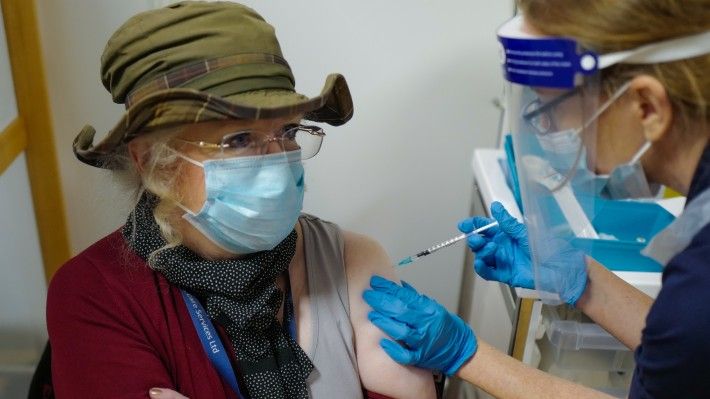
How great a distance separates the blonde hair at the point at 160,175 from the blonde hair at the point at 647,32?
70cm

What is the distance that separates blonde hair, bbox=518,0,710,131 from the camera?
2.64ft

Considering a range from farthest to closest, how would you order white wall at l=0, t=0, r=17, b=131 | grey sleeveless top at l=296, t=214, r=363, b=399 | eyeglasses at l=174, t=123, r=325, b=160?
white wall at l=0, t=0, r=17, b=131 → grey sleeveless top at l=296, t=214, r=363, b=399 → eyeglasses at l=174, t=123, r=325, b=160

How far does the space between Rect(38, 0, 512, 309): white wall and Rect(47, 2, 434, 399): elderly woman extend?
2.03 feet

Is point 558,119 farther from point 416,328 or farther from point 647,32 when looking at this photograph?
point 416,328

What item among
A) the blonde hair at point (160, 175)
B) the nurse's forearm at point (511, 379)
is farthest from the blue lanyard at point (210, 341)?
the nurse's forearm at point (511, 379)

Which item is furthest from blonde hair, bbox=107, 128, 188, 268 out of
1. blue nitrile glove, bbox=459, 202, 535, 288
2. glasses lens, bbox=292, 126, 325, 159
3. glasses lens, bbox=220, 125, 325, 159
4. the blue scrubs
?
the blue scrubs

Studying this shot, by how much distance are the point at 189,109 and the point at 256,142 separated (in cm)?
17

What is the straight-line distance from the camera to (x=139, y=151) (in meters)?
1.22

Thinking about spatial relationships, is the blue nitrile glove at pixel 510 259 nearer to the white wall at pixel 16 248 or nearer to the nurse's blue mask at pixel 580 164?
the nurse's blue mask at pixel 580 164

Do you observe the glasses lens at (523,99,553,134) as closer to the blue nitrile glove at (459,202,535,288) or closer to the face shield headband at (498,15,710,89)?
the face shield headband at (498,15,710,89)

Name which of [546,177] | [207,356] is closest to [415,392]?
[207,356]

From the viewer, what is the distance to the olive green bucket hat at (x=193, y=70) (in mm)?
1055

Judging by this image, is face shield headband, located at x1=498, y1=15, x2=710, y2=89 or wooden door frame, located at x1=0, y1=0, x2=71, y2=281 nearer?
face shield headband, located at x1=498, y1=15, x2=710, y2=89

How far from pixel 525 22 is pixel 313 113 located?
53cm
